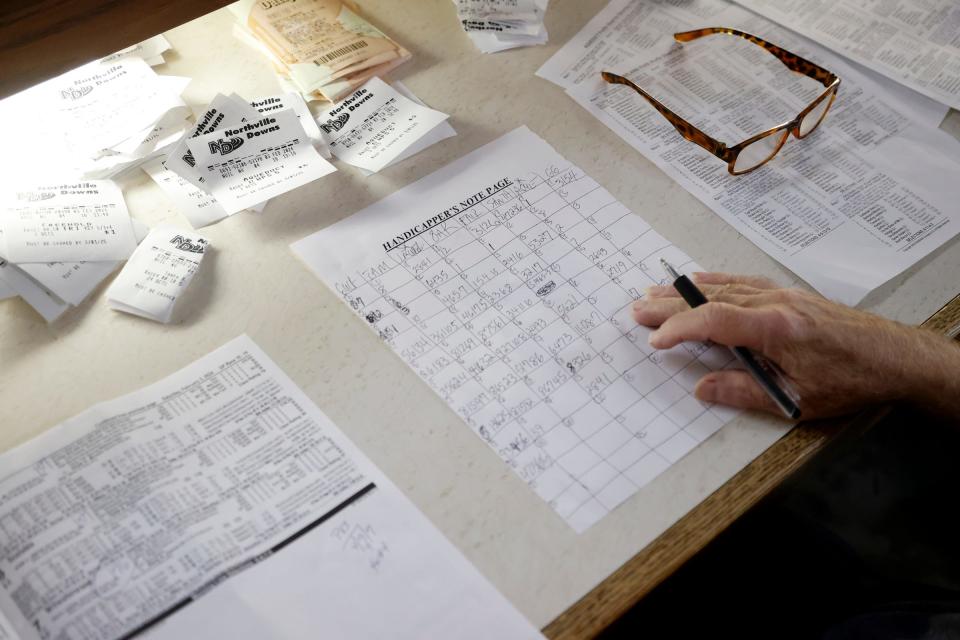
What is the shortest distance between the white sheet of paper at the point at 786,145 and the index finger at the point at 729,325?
15cm

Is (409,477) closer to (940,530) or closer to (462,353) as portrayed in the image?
(462,353)

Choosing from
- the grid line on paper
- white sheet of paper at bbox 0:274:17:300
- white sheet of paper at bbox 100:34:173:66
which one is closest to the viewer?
the grid line on paper

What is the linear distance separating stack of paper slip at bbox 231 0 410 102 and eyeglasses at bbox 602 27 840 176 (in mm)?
320

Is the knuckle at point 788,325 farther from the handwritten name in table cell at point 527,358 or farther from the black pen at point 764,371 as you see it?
the handwritten name in table cell at point 527,358

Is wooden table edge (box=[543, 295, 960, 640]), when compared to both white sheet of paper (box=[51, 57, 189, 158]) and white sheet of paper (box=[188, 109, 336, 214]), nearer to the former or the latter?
white sheet of paper (box=[188, 109, 336, 214])

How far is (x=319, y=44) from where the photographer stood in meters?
1.13

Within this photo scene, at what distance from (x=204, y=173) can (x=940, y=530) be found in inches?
56.5

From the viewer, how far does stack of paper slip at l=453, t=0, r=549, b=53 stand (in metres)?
1.19

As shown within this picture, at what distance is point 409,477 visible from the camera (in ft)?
2.56

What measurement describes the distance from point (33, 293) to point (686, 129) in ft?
2.62

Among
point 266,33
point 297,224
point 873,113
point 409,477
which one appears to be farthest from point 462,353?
point 873,113

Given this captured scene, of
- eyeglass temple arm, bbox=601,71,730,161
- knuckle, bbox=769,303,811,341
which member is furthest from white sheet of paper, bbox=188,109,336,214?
knuckle, bbox=769,303,811,341

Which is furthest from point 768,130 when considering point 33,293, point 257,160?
point 33,293

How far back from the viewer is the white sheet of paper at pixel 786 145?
100 centimetres
